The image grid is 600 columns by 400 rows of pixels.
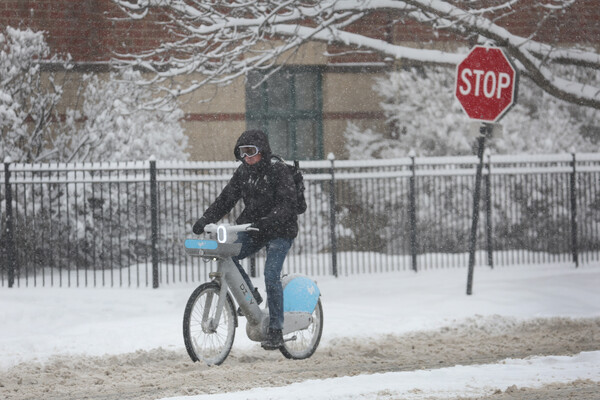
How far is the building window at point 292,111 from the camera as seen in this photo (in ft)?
65.5

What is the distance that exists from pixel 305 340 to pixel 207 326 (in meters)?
1.28

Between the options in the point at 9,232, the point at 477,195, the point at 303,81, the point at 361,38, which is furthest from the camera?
the point at 303,81

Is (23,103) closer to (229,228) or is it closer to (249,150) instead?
(249,150)

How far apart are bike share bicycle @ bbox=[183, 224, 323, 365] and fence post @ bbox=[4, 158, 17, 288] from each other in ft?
19.9

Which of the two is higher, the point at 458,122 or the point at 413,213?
the point at 458,122

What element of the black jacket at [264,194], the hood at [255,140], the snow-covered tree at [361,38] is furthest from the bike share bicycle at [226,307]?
the snow-covered tree at [361,38]

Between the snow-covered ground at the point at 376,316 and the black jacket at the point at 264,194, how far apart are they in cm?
141

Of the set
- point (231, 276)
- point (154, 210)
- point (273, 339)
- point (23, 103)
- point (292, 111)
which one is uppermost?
point (292, 111)

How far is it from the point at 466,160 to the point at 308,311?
705 cm

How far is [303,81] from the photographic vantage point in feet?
66.0

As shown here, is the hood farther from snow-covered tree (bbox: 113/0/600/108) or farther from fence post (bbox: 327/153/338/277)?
fence post (bbox: 327/153/338/277)

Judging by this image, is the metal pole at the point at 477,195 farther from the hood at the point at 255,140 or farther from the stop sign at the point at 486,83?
the hood at the point at 255,140

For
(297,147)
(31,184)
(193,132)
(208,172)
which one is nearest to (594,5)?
(297,147)

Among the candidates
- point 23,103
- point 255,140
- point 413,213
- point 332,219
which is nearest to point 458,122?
point 413,213
